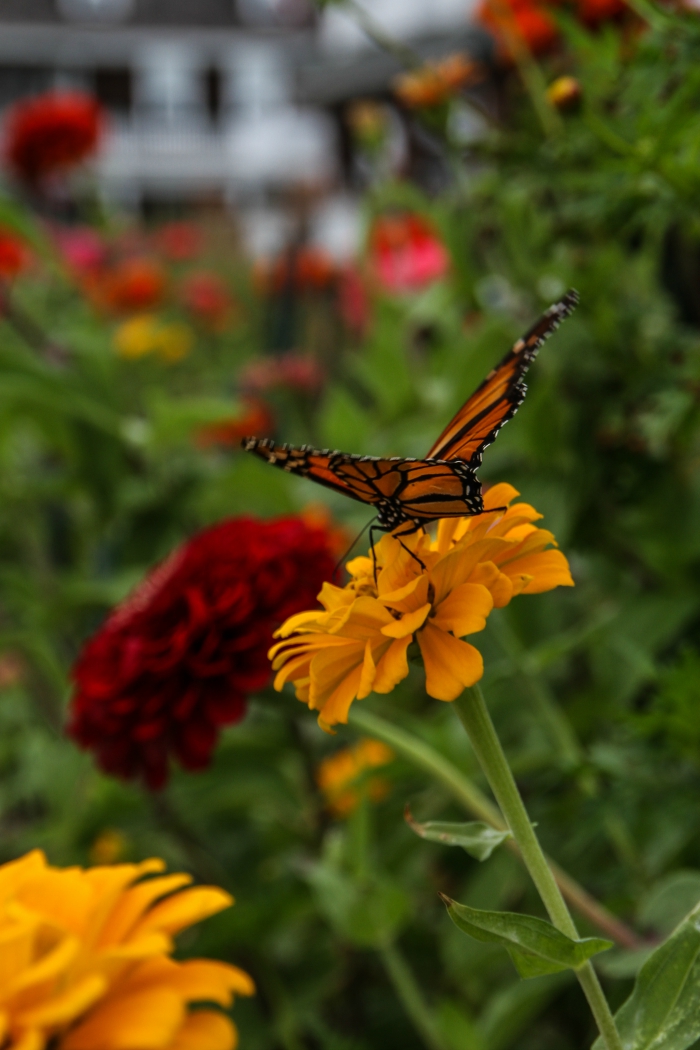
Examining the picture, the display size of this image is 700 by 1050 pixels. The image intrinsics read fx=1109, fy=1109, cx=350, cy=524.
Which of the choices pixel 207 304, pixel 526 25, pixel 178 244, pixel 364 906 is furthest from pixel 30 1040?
pixel 178 244

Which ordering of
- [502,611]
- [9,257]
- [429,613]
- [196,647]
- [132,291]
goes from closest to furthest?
[429,613]
[196,647]
[502,611]
[9,257]
[132,291]

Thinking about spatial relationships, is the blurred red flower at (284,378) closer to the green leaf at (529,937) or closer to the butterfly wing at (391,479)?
A: the butterfly wing at (391,479)

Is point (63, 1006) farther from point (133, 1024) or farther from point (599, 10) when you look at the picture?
point (599, 10)

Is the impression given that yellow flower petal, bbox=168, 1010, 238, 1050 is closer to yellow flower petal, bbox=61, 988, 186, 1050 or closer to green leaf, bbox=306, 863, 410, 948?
yellow flower petal, bbox=61, 988, 186, 1050

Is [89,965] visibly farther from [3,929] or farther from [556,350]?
[556,350]

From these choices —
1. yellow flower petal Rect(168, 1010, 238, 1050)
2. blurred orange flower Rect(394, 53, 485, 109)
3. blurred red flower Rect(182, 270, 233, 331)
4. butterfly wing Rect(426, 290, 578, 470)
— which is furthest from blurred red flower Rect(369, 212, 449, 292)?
yellow flower petal Rect(168, 1010, 238, 1050)

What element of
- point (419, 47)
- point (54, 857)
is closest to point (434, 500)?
point (54, 857)
